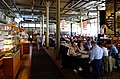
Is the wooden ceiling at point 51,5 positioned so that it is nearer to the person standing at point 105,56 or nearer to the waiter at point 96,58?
the person standing at point 105,56

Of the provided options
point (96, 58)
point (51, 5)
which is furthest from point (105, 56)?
point (51, 5)

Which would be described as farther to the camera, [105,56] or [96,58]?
[105,56]

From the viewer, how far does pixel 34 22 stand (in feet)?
135

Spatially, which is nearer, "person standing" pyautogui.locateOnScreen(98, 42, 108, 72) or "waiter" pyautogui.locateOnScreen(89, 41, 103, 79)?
"waiter" pyautogui.locateOnScreen(89, 41, 103, 79)

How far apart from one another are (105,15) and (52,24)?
2655cm

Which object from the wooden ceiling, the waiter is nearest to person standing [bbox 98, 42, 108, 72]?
the waiter

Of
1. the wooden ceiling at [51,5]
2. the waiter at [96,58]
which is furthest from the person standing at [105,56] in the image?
the wooden ceiling at [51,5]

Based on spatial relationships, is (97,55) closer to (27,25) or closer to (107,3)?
(107,3)

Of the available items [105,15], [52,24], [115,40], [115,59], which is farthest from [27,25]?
[115,59]

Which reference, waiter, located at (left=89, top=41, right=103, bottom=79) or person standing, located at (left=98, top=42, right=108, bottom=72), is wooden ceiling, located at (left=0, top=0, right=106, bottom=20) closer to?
person standing, located at (left=98, top=42, right=108, bottom=72)

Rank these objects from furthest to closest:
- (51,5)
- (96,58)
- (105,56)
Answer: (51,5) < (105,56) < (96,58)

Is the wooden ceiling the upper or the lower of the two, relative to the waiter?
upper

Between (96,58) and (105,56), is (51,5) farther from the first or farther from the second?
(96,58)

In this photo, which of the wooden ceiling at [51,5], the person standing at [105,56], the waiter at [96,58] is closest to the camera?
the waiter at [96,58]
